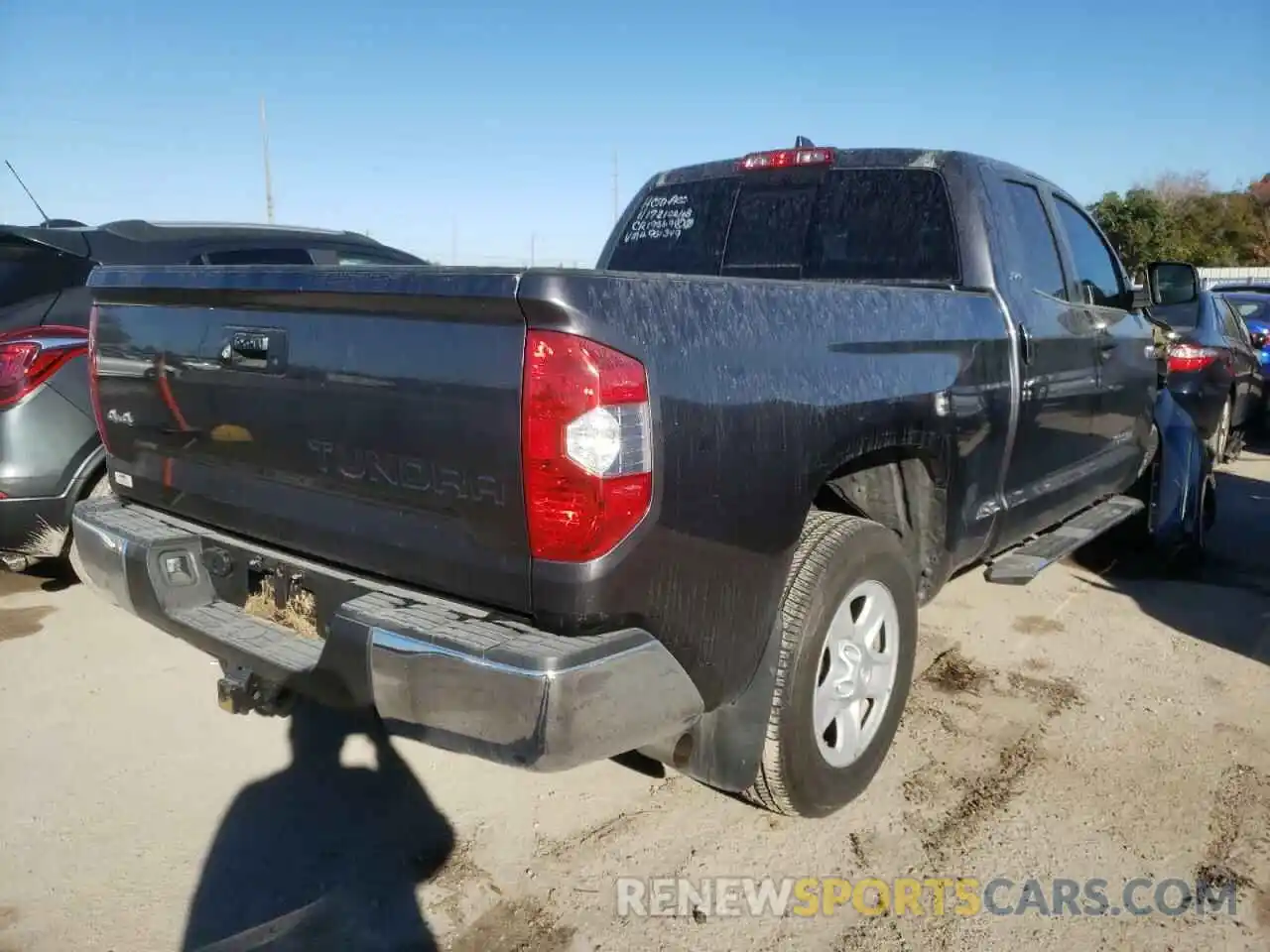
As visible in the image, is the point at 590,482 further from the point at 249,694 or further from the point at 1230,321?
the point at 1230,321

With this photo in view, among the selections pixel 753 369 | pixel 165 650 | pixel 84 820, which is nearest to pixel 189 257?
pixel 165 650

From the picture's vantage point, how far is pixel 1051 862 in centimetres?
277

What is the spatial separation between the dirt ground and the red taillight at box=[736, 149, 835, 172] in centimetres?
218

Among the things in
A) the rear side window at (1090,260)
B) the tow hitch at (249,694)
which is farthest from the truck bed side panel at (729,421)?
the rear side window at (1090,260)

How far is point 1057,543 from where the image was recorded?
4207 millimetres

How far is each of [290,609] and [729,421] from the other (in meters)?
→ 1.30

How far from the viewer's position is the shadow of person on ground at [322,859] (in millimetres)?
2449

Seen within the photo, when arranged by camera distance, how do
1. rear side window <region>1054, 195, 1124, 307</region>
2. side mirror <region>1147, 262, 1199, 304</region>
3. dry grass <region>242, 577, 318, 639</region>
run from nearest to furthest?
dry grass <region>242, 577, 318, 639</region>
rear side window <region>1054, 195, 1124, 307</region>
side mirror <region>1147, 262, 1199, 304</region>

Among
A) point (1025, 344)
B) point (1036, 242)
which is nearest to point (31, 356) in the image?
point (1025, 344)

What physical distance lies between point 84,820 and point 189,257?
3.19 m

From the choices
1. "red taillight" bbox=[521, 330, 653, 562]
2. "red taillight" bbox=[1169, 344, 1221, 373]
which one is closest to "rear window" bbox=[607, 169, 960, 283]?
"red taillight" bbox=[521, 330, 653, 562]

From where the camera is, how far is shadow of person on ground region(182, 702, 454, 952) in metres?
2.45

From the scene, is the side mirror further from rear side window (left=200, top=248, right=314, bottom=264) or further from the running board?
rear side window (left=200, top=248, right=314, bottom=264)

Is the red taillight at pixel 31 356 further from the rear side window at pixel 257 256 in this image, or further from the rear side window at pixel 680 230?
the rear side window at pixel 680 230
